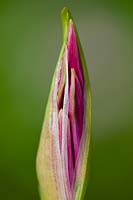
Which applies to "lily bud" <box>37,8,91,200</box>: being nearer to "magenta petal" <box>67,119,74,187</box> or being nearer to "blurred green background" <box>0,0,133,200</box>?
"magenta petal" <box>67,119,74,187</box>

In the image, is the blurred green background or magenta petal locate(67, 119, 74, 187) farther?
the blurred green background

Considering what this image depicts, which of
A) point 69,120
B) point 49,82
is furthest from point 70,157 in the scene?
point 49,82

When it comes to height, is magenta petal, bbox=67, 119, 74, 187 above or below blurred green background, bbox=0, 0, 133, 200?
below

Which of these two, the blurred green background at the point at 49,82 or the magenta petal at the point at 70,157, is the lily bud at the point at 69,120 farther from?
the blurred green background at the point at 49,82

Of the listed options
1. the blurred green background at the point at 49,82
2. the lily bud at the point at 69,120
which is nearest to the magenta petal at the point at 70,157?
the lily bud at the point at 69,120

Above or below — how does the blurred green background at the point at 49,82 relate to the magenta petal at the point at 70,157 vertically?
above

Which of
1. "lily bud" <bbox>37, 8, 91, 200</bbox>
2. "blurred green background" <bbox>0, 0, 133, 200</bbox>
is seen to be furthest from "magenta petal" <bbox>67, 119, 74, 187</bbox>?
"blurred green background" <bbox>0, 0, 133, 200</bbox>

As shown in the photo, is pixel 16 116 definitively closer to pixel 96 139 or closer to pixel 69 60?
pixel 96 139
